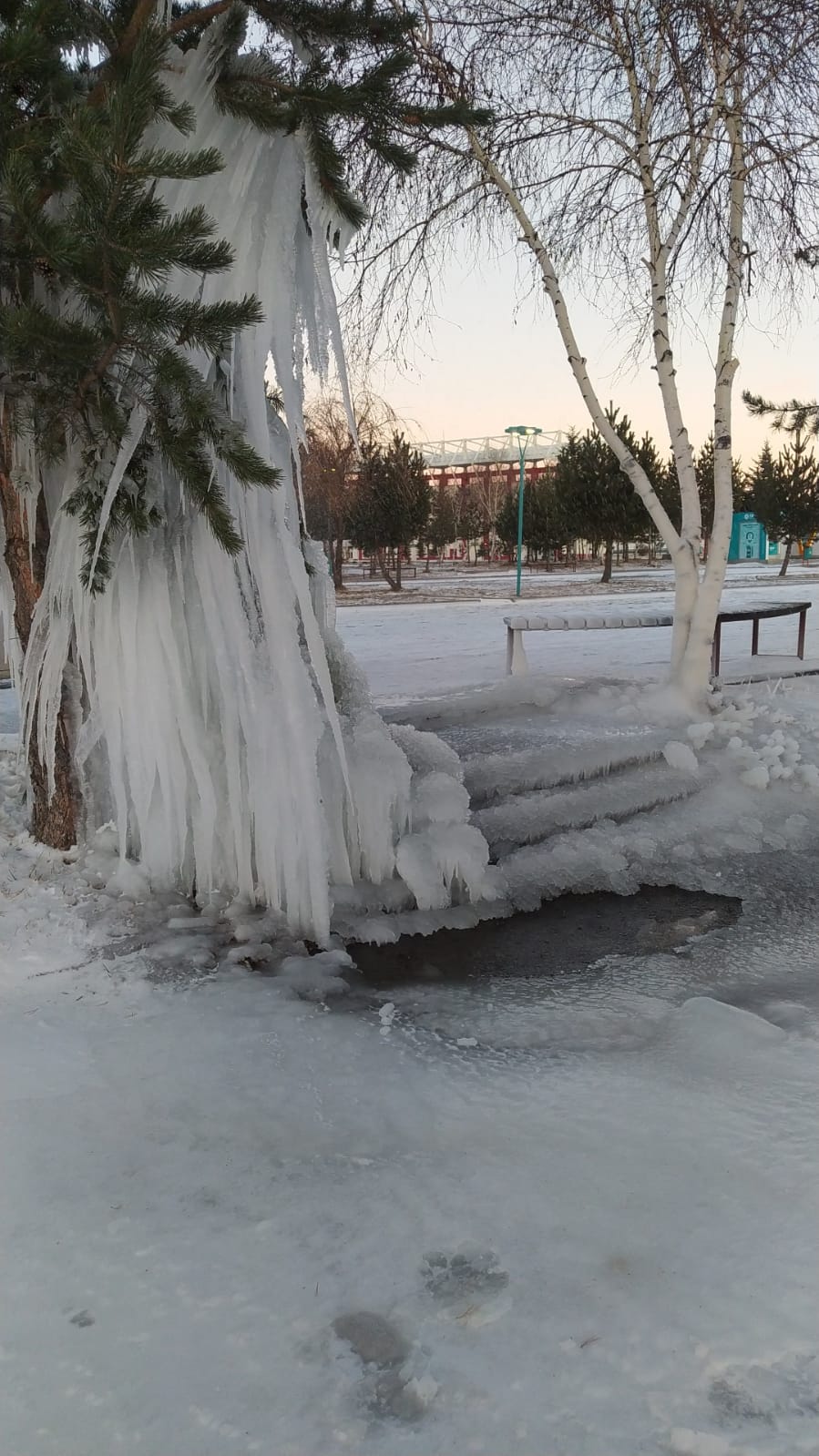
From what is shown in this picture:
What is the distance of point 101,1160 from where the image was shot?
7.45 ft

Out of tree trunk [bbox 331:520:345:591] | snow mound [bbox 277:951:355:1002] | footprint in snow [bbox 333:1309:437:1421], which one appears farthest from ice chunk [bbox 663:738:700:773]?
tree trunk [bbox 331:520:345:591]

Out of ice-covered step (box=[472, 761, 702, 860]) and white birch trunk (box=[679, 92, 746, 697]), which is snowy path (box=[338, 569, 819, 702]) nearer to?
white birch trunk (box=[679, 92, 746, 697])

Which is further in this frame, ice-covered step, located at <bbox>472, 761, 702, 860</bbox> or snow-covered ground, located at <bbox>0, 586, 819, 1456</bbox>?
ice-covered step, located at <bbox>472, 761, 702, 860</bbox>

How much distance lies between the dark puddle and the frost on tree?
0.30 meters

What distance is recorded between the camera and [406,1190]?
2168 mm

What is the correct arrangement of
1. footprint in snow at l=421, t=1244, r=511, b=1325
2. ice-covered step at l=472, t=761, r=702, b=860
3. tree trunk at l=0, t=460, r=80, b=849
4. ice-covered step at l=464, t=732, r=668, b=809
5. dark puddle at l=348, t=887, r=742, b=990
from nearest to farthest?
1. footprint in snow at l=421, t=1244, r=511, b=1325
2. dark puddle at l=348, t=887, r=742, b=990
3. tree trunk at l=0, t=460, r=80, b=849
4. ice-covered step at l=472, t=761, r=702, b=860
5. ice-covered step at l=464, t=732, r=668, b=809

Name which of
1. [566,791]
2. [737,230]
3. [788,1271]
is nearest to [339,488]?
[737,230]

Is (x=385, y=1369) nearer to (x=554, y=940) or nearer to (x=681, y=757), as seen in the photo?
(x=554, y=940)

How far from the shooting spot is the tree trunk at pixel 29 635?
13.4 feet

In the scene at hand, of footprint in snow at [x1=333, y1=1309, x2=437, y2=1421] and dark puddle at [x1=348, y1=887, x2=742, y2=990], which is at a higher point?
footprint in snow at [x1=333, y1=1309, x2=437, y2=1421]

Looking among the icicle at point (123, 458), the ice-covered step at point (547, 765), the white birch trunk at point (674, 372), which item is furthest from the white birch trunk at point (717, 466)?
the icicle at point (123, 458)

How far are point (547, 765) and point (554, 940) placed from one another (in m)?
1.46

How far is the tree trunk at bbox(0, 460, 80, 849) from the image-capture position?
13.4ft

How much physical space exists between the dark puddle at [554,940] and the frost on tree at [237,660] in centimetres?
30
